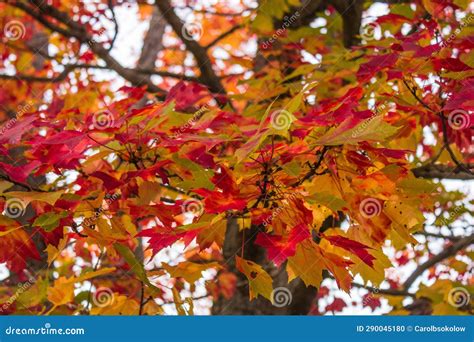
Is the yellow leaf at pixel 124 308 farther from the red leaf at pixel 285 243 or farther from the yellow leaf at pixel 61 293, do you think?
the red leaf at pixel 285 243

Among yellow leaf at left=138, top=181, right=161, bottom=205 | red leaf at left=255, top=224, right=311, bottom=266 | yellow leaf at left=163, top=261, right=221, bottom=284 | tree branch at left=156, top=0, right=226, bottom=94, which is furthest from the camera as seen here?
tree branch at left=156, top=0, right=226, bottom=94

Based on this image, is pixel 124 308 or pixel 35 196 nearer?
pixel 35 196

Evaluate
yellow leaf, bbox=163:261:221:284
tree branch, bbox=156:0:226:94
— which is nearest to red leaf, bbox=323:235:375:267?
yellow leaf, bbox=163:261:221:284

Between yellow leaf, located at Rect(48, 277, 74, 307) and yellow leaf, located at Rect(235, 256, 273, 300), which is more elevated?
yellow leaf, located at Rect(48, 277, 74, 307)

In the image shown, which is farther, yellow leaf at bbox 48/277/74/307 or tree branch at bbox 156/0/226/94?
tree branch at bbox 156/0/226/94

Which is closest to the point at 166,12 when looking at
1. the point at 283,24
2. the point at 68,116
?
the point at 283,24

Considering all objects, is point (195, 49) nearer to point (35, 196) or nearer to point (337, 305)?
point (337, 305)

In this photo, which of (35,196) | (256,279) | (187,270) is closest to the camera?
(35,196)

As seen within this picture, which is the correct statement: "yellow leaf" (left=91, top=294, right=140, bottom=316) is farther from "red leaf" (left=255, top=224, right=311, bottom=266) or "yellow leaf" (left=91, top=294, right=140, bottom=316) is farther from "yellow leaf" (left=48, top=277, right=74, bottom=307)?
"red leaf" (left=255, top=224, right=311, bottom=266)

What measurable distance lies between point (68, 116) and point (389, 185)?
1496mm

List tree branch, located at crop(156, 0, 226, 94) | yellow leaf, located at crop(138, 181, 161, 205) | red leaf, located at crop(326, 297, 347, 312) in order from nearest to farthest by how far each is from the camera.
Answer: yellow leaf, located at crop(138, 181, 161, 205)
tree branch, located at crop(156, 0, 226, 94)
red leaf, located at crop(326, 297, 347, 312)

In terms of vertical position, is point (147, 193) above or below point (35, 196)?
above

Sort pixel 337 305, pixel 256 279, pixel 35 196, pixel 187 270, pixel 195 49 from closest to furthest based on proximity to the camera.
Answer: pixel 35 196
pixel 256 279
pixel 187 270
pixel 195 49
pixel 337 305

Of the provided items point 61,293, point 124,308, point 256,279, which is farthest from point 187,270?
point 61,293
